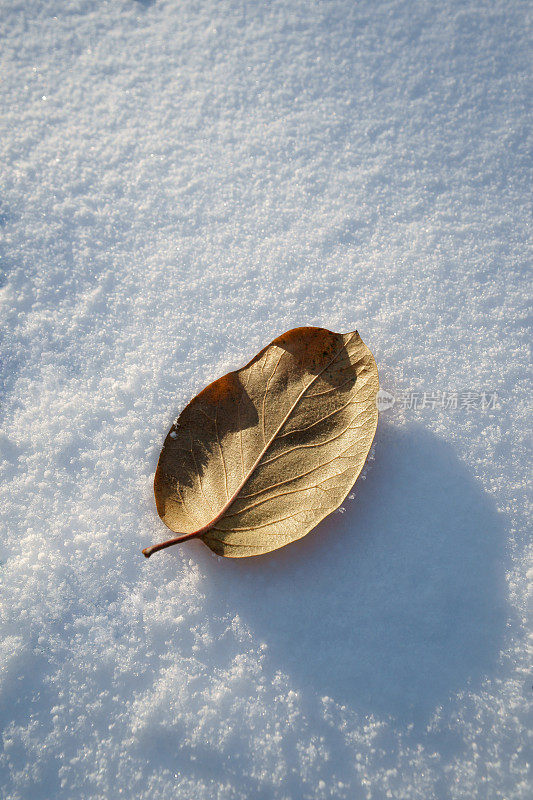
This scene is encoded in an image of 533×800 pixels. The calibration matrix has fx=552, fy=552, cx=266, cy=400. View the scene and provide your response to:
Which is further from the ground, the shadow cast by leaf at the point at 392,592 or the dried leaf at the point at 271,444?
the dried leaf at the point at 271,444

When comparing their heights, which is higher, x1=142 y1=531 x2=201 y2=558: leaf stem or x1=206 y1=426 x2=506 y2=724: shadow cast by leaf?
x1=142 y1=531 x2=201 y2=558: leaf stem

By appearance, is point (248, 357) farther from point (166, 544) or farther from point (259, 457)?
point (166, 544)

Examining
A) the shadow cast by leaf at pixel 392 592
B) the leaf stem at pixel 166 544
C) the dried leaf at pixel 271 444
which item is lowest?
the shadow cast by leaf at pixel 392 592

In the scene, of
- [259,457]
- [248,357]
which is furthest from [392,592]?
[248,357]

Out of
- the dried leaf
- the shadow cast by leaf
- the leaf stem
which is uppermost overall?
the dried leaf

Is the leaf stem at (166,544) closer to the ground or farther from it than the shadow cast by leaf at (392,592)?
farther from it

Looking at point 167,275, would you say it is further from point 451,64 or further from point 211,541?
point 451,64

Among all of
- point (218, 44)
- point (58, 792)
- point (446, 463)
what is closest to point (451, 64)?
point (218, 44)
